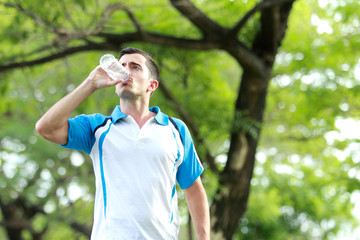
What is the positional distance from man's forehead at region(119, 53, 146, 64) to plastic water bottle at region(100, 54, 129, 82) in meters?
0.10

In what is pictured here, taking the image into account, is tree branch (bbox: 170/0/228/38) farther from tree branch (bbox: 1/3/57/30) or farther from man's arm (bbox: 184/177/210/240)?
man's arm (bbox: 184/177/210/240)

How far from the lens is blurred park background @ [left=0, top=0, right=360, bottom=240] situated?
21.0 feet

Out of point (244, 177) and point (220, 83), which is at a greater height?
point (220, 83)

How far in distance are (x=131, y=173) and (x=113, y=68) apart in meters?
0.49

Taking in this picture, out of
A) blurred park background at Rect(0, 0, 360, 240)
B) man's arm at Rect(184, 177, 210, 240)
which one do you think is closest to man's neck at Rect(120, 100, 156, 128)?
man's arm at Rect(184, 177, 210, 240)

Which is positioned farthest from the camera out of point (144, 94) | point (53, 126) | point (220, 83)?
point (220, 83)

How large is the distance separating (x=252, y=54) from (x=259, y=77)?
1.14 feet

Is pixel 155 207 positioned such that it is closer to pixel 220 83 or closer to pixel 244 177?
pixel 244 177

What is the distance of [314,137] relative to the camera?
12070 mm

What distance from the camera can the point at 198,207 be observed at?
2.49m

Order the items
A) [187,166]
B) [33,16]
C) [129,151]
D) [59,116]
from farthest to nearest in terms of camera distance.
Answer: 1. [33,16]
2. [187,166]
3. [129,151]
4. [59,116]

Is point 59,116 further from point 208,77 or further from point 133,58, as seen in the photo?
point 208,77

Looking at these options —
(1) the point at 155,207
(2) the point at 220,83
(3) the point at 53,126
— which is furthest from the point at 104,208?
(2) the point at 220,83

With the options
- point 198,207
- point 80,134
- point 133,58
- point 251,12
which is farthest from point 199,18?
point 80,134
